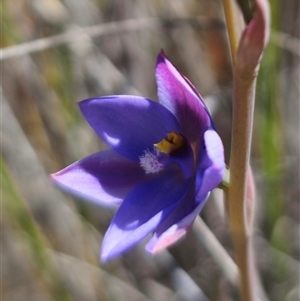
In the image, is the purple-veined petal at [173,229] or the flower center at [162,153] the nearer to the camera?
the purple-veined petal at [173,229]

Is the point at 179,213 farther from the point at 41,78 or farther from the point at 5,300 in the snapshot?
the point at 5,300

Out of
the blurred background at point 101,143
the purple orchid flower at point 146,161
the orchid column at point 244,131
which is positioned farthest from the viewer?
the blurred background at point 101,143

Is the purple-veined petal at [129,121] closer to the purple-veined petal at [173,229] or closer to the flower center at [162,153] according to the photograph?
the flower center at [162,153]

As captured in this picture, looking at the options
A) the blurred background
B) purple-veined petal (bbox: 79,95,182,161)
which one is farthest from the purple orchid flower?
the blurred background

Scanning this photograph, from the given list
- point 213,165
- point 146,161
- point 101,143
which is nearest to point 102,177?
point 146,161

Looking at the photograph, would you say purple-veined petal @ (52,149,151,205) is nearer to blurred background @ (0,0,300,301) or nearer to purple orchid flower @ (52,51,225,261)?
purple orchid flower @ (52,51,225,261)

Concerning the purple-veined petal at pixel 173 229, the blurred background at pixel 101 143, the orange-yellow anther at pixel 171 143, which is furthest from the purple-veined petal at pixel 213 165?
the blurred background at pixel 101 143

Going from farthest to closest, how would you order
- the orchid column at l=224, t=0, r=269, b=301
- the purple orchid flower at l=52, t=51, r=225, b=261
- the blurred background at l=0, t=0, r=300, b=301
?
the blurred background at l=0, t=0, r=300, b=301 < the purple orchid flower at l=52, t=51, r=225, b=261 < the orchid column at l=224, t=0, r=269, b=301
